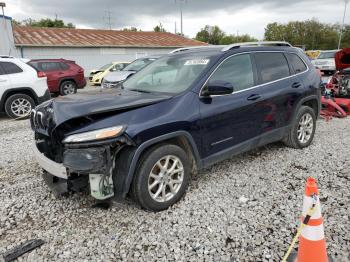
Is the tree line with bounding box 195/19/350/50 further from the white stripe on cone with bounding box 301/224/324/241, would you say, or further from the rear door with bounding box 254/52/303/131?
the white stripe on cone with bounding box 301/224/324/241

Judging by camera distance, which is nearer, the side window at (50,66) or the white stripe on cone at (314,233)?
the white stripe on cone at (314,233)

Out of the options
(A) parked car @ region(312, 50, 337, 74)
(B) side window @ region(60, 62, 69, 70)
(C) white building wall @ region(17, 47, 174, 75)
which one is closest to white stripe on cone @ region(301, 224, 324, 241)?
(B) side window @ region(60, 62, 69, 70)

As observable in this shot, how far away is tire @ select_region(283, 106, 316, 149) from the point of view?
5000 millimetres

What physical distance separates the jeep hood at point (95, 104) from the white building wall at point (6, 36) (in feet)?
59.9

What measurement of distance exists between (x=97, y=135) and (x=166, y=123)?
2.39 ft

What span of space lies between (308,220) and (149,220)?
1.60 m

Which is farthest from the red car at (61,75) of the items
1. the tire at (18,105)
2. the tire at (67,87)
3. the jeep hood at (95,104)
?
the jeep hood at (95,104)

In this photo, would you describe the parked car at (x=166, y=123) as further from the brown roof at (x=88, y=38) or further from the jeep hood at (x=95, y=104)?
the brown roof at (x=88, y=38)

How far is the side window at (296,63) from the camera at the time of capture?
502cm

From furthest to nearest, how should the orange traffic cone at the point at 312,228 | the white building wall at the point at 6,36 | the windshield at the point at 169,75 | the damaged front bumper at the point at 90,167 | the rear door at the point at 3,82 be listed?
the white building wall at the point at 6,36
the rear door at the point at 3,82
the windshield at the point at 169,75
the damaged front bumper at the point at 90,167
the orange traffic cone at the point at 312,228

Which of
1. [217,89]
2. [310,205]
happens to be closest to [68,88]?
[217,89]

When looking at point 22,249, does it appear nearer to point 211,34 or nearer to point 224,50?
point 224,50

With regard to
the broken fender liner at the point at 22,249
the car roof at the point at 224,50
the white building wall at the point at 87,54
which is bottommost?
the broken fender liner at the point at 22,249

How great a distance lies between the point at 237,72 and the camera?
13.4 ft
